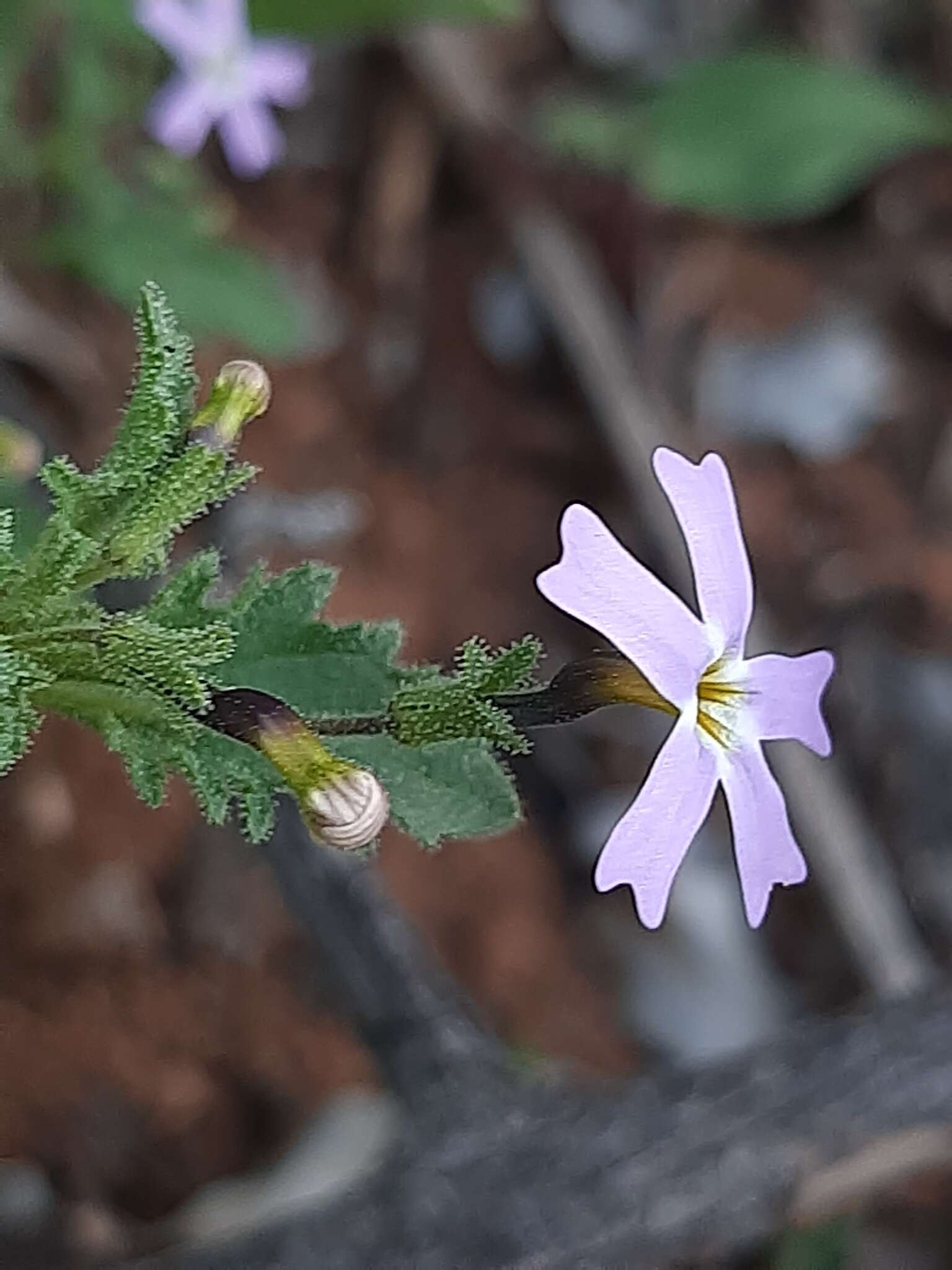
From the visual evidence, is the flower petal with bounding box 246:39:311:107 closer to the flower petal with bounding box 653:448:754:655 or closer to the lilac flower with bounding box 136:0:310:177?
the lilac flower with bounding box 136:0:310:177

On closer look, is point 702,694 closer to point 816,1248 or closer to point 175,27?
point 816,1248

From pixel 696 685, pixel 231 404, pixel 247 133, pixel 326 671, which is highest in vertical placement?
pixel 247 133

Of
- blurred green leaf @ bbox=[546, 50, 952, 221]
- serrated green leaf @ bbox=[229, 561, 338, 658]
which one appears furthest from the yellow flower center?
blurred green leaf @ bbox=[546, 50, 952, 221]

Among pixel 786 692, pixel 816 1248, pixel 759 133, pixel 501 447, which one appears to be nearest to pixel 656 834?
pixel 786 692

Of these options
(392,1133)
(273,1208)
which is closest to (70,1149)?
(273,1208)

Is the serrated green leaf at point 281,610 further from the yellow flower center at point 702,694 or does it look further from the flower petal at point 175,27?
the flower petal at point 175,27

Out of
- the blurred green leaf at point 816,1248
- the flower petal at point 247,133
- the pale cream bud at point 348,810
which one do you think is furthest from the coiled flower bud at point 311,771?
the flower petal at point 247,133
